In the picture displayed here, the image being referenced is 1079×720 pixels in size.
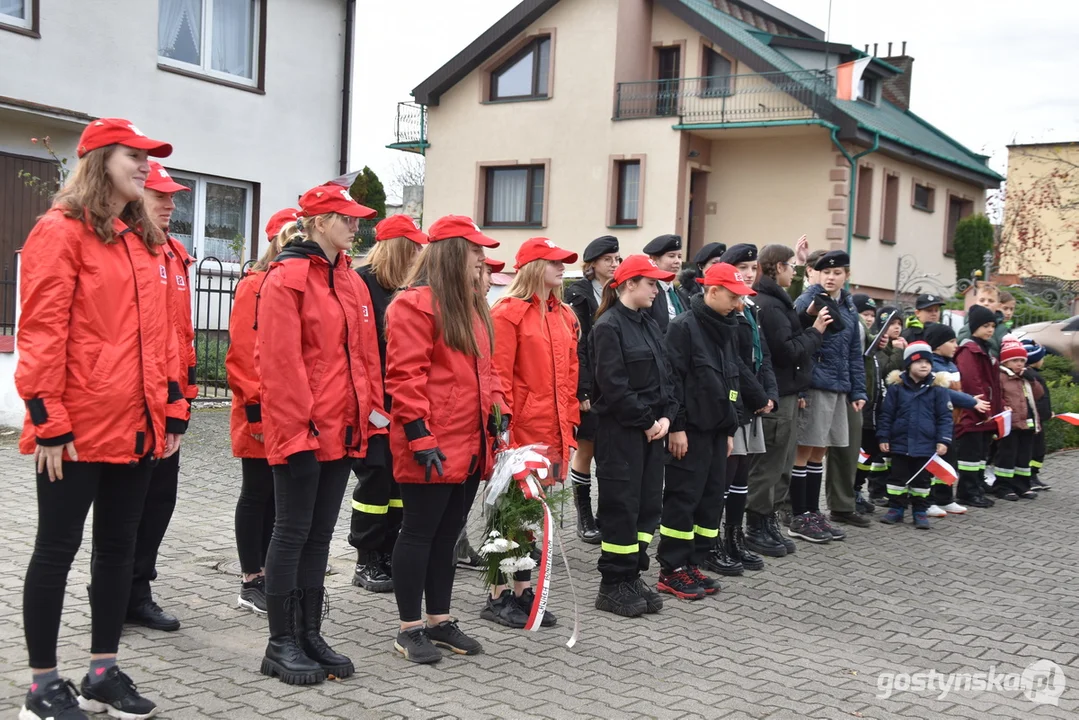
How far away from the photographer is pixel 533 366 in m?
6.12

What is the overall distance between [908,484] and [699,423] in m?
3.81

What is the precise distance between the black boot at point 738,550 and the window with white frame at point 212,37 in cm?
1270

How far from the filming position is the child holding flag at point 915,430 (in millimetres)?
9539

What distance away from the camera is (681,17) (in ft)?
89.5

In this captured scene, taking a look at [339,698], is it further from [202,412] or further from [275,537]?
[202,412]

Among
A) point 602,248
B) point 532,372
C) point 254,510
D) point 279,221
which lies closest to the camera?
point 254,510

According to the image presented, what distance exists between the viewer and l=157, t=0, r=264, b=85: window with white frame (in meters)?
16.2

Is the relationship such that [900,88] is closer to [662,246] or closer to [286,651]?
[662,246]

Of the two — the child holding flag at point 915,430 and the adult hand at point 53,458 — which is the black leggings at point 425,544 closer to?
the adult hand at point 53,458

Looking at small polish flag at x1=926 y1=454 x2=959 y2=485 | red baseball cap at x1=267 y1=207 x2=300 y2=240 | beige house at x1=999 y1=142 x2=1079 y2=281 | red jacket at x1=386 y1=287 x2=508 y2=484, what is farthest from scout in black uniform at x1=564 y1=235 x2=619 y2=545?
beige house at x1=999 y1=142 x2=1079 y2=281

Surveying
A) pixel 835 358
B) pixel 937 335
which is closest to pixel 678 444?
pixel 835 358

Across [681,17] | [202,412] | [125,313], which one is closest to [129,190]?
[125,313]

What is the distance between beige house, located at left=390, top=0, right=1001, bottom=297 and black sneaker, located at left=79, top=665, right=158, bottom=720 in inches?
926

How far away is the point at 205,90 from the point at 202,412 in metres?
6.46
